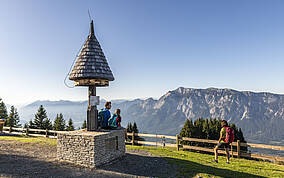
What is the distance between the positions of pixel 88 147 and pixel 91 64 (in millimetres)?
4510

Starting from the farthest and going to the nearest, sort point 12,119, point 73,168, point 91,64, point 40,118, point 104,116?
point 40,118 < point 12,119 < point 104,116 < point 91,64 < point 73,168

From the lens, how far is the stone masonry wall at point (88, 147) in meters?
8.89

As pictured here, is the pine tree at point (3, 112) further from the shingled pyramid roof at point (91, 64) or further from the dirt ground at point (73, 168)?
the shingled pyramid roof at point (91, 64)

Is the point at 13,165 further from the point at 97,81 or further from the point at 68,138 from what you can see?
the point at 97,81

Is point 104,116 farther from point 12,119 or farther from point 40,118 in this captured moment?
point 12,119

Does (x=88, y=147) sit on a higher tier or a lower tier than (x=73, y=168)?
higher

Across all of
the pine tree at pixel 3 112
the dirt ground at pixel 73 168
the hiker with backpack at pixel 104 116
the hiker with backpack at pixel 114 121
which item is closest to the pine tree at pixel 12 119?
the pine tree at pixel 3 112

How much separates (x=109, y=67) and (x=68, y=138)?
4.68 metres

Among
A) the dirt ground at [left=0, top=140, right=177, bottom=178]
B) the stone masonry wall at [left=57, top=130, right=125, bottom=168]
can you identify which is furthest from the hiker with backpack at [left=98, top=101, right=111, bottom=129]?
the dirt ground at [left=0, top=140, right=177, bottom=178]

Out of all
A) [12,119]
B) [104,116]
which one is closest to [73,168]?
[104,116]

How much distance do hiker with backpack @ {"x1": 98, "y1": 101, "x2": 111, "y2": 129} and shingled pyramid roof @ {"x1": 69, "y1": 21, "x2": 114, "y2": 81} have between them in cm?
168

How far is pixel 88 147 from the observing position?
8945mm

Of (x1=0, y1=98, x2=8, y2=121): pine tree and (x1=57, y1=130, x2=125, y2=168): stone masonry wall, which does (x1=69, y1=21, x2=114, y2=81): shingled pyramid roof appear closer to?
(x1=57, y1=130, x2=125, y2=168): stone masonry wall

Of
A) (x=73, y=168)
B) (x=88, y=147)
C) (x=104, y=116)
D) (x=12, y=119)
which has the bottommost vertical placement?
(x=12, y=119)
